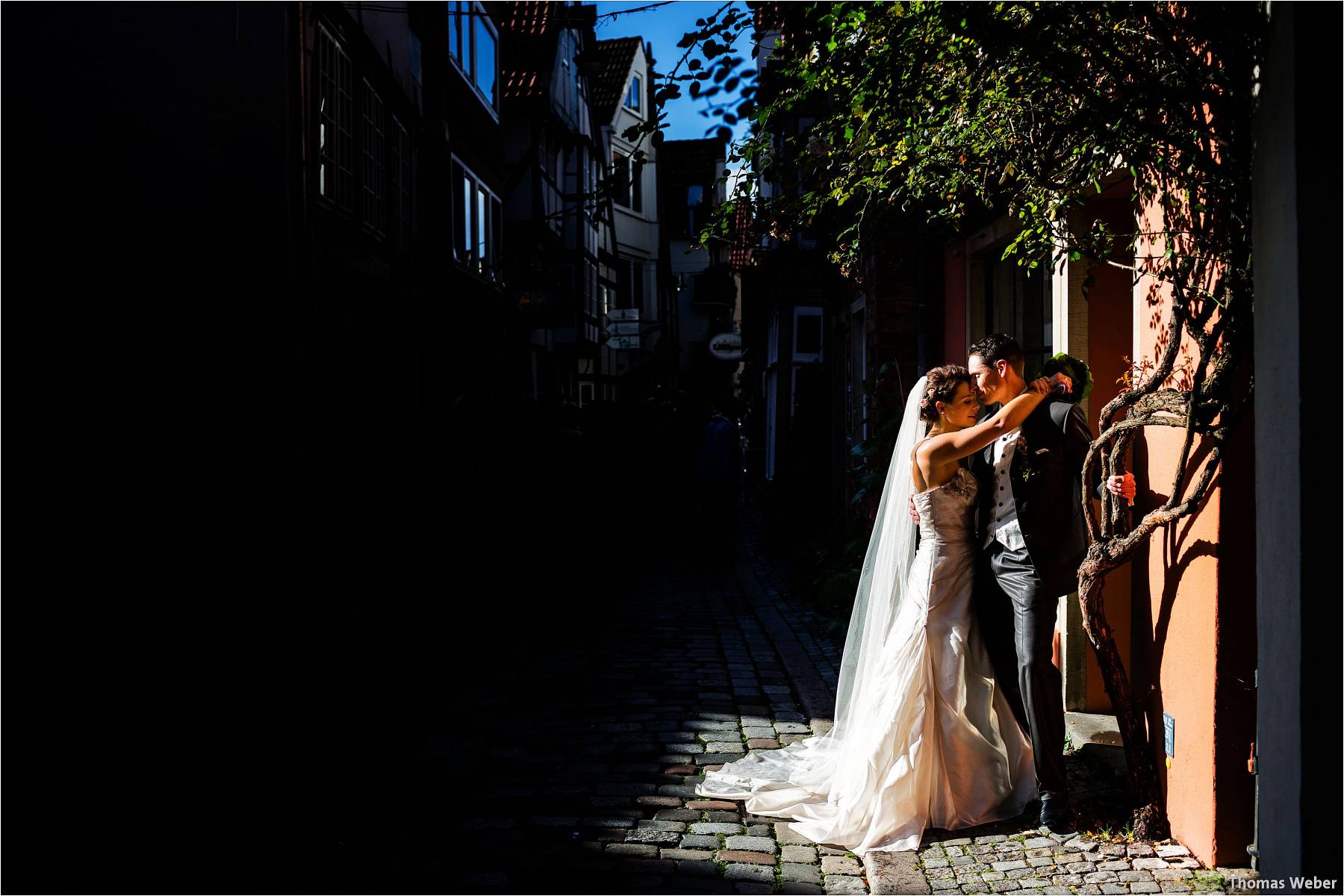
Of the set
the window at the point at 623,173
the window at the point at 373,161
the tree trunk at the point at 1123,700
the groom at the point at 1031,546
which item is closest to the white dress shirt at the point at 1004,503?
the groom at the point at 1031,546

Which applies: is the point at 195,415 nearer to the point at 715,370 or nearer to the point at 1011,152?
the point at 1011,152

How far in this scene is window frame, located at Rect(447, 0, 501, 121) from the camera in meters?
15.6

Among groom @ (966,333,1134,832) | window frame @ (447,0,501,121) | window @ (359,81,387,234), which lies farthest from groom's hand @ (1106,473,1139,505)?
window frame @ (447,0,501,121)

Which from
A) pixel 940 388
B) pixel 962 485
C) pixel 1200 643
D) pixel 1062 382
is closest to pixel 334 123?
pixel 940 388

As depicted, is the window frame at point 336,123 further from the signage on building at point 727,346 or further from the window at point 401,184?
the signage on building at point 727,346

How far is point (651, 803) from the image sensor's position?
5.11m

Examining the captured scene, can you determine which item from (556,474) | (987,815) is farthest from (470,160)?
(987,815)

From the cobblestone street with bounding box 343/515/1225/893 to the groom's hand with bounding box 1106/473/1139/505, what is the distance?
1.32 metres

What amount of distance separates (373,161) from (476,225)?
487 cm

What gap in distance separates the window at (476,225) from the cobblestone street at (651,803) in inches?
355

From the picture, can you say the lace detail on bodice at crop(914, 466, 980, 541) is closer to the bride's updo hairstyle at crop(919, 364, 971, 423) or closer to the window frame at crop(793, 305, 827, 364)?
the bride's updo hairstyle at crop(919, 364, 971, 423)

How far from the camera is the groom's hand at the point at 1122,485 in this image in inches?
170

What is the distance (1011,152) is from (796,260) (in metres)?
11.6

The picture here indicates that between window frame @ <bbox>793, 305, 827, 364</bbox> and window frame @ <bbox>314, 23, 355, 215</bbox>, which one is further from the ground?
window frame @ <bbox>314, 23, 355, 215</bbox>
